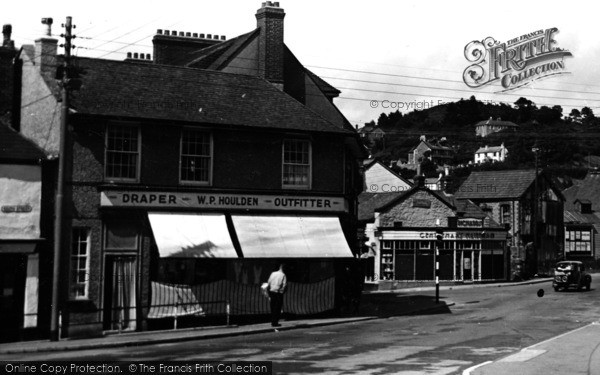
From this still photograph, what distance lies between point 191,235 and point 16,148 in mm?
6151

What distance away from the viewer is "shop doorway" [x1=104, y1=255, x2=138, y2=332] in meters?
26.2

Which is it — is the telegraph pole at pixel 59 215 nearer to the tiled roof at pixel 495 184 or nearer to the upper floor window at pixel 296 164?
the upper floor window at pixel 296 164

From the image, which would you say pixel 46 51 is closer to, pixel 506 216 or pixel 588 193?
pixel 506 216

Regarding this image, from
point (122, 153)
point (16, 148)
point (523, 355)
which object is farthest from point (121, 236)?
point (523, 355)

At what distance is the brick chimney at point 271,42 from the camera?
33.0 m

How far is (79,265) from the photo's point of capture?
26.0 meters

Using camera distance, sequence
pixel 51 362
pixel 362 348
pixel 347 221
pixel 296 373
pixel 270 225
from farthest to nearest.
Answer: pixel 347 221 → pixel 270 225 → pixel 362 348 → pixel 51 362 → pixel 296 373

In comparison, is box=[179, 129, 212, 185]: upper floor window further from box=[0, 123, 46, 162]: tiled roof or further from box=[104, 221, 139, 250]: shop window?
box=[0, 123, 46, 162]: tiled roof

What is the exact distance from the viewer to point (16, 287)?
2497 cm

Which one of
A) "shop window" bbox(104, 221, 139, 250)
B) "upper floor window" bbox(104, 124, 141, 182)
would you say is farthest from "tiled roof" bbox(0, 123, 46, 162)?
"shop window" bbox(104, 221, 139, 250)

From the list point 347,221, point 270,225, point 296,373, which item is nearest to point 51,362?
point 296,373

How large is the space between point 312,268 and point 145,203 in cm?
700

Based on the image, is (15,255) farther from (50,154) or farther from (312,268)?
(312,268)

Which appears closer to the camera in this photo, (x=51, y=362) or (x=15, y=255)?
(x=51, y=362)
